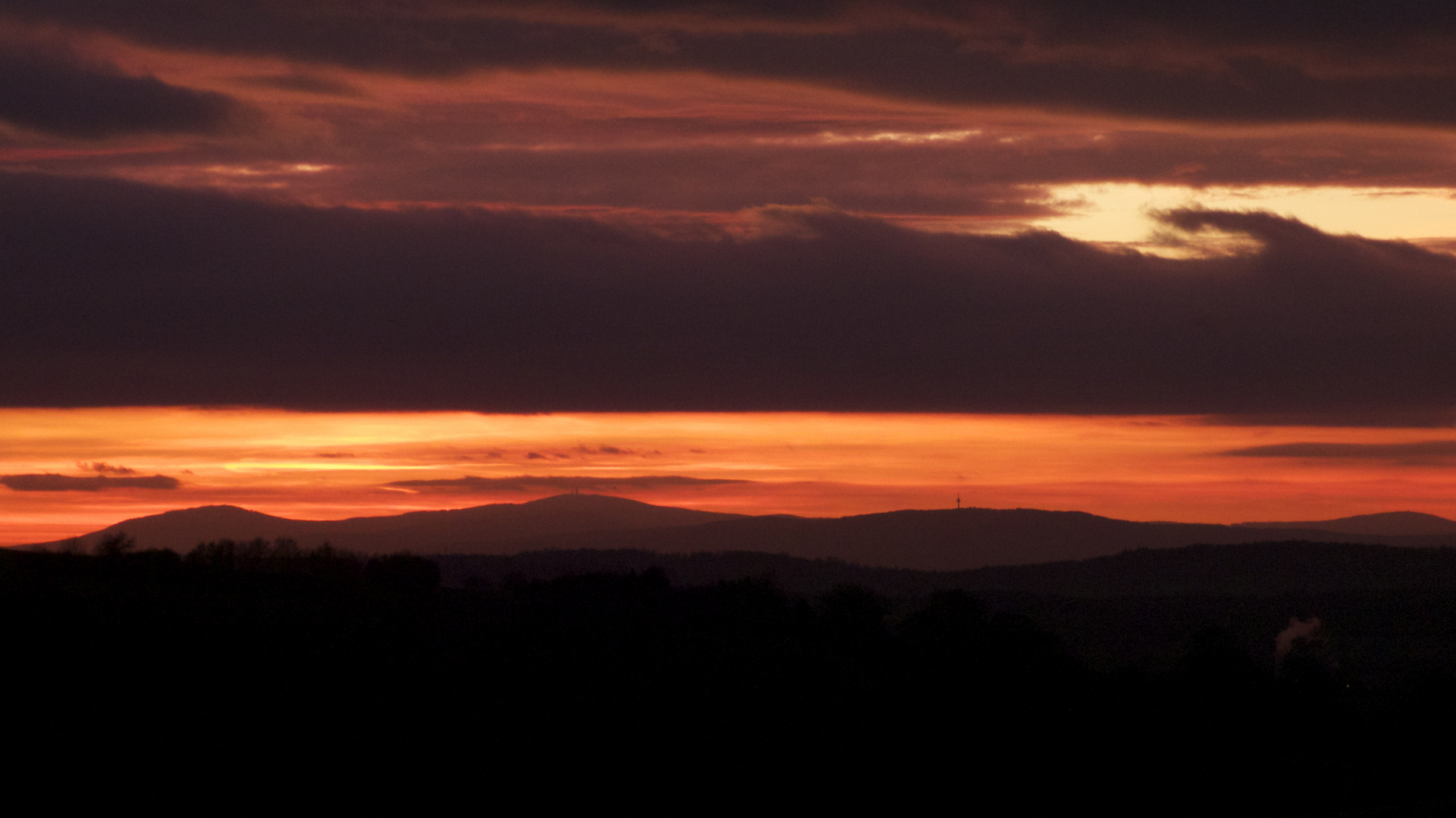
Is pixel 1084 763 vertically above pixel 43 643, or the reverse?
pixel 43 643

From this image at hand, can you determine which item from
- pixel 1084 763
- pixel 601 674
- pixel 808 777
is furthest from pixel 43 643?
pixel 1084 763

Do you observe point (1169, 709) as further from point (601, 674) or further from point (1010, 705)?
point (601, 674)

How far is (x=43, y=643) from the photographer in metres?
66.8

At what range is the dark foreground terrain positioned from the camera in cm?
6072

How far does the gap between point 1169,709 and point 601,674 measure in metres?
39.9

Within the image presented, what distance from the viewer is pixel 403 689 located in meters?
69.5

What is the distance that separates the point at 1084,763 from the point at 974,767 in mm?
6869

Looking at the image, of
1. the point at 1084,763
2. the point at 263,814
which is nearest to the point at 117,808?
the point at 263,814

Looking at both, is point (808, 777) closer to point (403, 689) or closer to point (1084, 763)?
point (1084, 763)

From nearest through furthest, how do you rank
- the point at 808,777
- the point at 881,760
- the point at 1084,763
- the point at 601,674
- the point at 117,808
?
1. the point at 117,808
2. the point at 808,777
3. the point at 881,760
4. the point at 1084,763
5. the point at 601,674

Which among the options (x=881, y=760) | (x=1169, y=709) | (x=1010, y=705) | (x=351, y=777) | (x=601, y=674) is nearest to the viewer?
(x=351, y=777)

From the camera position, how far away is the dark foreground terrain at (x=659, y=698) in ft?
199

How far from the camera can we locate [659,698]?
2810 inches

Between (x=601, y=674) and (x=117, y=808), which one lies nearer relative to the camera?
(x=117, y=808)
